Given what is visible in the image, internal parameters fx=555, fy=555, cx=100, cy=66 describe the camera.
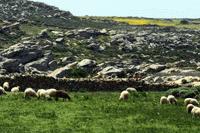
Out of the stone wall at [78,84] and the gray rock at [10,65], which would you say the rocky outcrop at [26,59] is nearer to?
the gray rock at [10,65]

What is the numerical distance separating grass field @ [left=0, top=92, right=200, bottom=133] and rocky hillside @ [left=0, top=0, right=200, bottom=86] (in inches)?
1041

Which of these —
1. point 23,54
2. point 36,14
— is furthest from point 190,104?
point 36,14

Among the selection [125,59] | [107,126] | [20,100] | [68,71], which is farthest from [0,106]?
[125,59]

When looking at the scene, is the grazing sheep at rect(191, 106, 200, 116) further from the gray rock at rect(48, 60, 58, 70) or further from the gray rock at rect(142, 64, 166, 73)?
the gray rock at rect(48, 60, 58, 70)

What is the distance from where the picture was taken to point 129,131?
29.4 metres

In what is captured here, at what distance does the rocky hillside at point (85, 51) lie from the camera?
8262 centimetres

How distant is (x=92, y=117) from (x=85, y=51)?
84.9 metres

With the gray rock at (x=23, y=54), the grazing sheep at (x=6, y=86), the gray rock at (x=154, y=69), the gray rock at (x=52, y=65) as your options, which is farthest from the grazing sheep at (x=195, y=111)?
the gray rock at (x=23, y=54)

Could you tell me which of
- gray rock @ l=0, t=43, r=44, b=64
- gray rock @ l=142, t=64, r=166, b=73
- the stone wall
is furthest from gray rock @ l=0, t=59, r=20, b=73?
the stone wall

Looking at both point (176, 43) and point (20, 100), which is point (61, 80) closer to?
point (20, 100)

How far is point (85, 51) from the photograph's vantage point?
11888cm

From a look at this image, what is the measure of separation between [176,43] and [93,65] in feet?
222

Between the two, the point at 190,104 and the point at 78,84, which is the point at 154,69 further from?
the point at 190,104

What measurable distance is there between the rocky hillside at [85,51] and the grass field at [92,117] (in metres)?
26.4
